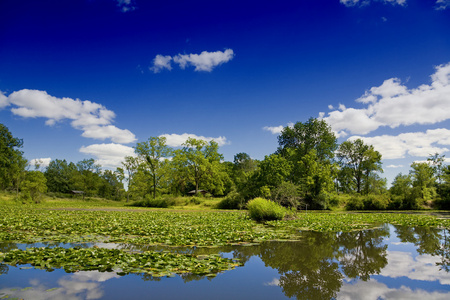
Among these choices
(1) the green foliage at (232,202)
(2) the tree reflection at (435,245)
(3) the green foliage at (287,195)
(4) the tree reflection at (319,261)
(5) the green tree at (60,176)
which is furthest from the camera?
(5) the green tree at (60,176)

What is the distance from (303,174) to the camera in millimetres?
41656

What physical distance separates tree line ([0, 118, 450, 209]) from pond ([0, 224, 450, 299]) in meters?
27.2

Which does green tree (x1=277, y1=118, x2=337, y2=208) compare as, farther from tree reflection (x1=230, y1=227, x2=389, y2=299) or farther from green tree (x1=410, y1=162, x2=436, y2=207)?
tree reflection (x1=230, y1=227, x2=389, y2=299)

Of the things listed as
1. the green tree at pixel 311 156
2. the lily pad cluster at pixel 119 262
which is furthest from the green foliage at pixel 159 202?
the lily pad cluster at pixel 119 262

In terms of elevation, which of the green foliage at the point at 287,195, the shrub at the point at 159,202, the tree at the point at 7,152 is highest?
the tree at the point at 7,152

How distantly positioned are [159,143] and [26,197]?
22455 mm

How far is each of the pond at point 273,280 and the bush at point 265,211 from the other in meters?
10.8

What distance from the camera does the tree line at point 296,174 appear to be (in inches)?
1554

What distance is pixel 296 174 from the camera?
42.1m

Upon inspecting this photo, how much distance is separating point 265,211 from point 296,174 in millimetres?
23211

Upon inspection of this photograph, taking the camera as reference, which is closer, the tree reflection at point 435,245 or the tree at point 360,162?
the tree reflection at point 435,245

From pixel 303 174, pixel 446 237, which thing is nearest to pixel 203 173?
pixel 303 174

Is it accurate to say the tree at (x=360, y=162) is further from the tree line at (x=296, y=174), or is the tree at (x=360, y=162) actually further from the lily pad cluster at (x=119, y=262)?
the lily pad cluster at (x=119, y=262)

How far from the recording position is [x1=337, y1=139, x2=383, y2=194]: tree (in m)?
50.6
